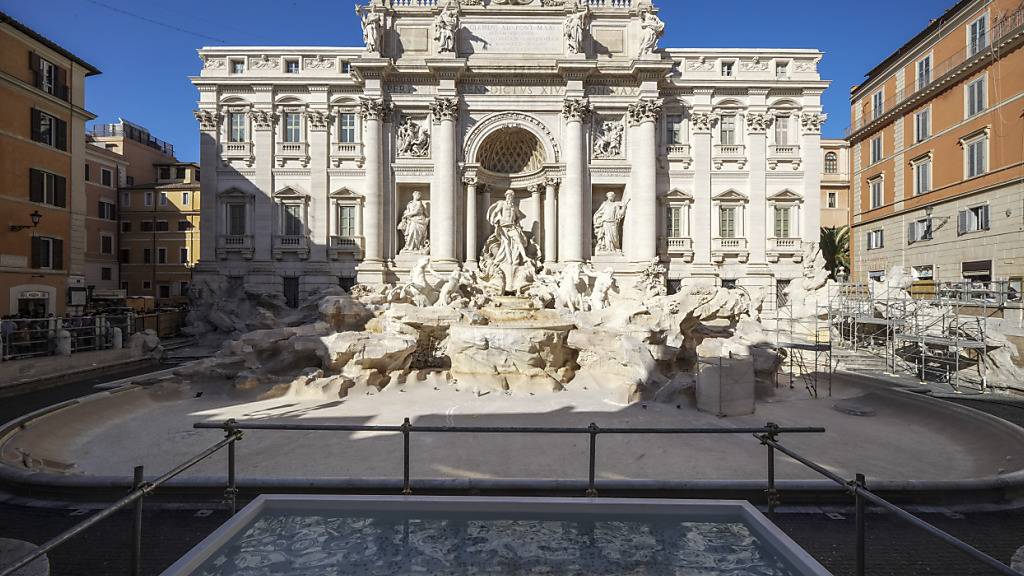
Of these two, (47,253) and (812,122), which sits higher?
(812,122)

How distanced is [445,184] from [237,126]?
42.6ft

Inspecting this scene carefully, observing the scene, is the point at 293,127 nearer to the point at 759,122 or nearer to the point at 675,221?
the point at 675,221

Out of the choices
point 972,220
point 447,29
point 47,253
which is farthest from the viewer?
point 447,29

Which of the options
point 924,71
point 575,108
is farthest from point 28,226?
point 924,71

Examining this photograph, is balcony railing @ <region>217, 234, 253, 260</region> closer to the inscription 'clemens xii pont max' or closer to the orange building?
the inscription 'clemens xii pont max'

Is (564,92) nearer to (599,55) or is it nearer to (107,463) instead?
(599,55)

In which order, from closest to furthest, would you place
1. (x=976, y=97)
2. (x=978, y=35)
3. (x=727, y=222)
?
(x=978, y=35)
(x=976, y=97)
(x=727, y=222)

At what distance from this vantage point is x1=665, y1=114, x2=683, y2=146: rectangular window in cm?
2547

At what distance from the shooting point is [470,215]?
2420cm

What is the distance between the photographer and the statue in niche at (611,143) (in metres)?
24.6

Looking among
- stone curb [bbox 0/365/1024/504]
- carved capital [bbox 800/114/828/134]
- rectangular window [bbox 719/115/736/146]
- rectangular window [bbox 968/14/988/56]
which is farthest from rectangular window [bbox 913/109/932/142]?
stone curb [bbox 0/365/1024/504]

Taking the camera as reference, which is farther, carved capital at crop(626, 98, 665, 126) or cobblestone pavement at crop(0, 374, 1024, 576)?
carved capital at crop(626, 98, 665, 126)

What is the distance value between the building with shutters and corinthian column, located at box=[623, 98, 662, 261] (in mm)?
27897

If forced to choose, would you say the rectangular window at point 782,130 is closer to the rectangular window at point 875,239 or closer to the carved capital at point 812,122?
the carved capital at point 812,122
